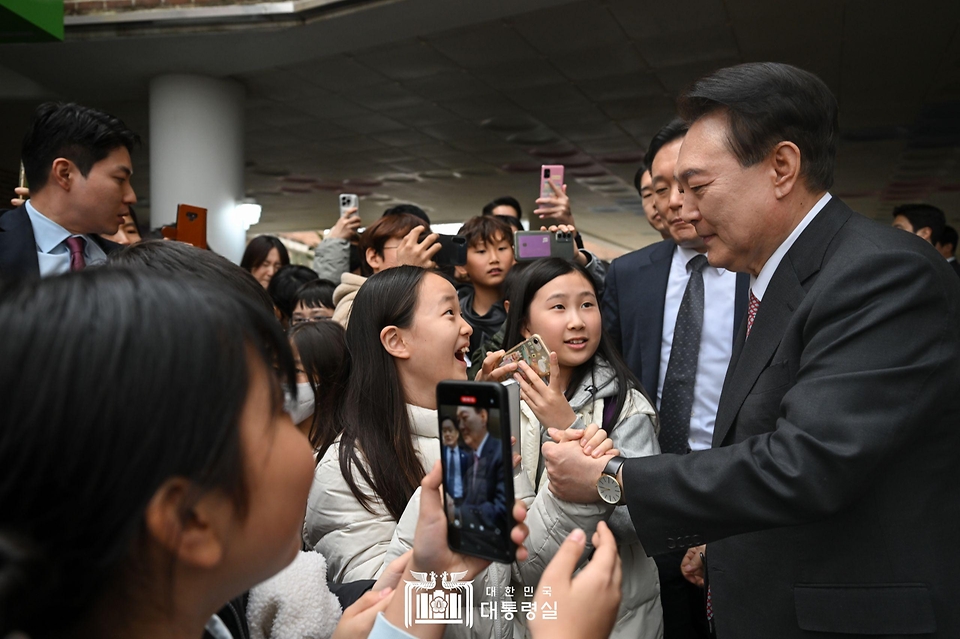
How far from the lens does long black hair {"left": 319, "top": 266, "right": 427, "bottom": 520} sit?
187 centimetres

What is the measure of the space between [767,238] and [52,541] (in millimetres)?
1529

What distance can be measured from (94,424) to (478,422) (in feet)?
1.98

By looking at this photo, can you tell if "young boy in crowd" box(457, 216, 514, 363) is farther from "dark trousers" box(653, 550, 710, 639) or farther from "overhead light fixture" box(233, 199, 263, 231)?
"overhead light fixture" box(233, 199, 263, 231)

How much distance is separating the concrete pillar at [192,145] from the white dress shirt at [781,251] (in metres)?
6.22

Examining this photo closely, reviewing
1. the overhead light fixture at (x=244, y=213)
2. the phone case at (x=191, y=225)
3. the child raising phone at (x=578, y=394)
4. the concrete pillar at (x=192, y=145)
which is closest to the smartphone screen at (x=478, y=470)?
the child raising phone at (x=578, y=394)

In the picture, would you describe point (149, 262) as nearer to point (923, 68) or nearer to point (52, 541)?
point (52, 541)

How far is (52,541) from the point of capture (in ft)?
2.34

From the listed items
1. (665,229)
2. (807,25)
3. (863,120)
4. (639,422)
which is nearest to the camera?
(639,422)

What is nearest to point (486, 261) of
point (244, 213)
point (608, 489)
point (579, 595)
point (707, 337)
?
point (707, 337)

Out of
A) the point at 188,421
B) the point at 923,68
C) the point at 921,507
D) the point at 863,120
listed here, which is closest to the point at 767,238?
the point at 921,507

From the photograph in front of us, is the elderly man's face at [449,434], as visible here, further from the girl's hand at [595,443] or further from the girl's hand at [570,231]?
the girl's hand at [570,231]

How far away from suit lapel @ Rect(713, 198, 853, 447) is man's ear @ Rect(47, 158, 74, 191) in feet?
7.95

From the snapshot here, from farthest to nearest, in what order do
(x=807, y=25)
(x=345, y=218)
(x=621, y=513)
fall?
(x=807, y=25) < (x=345, y=218) < (x=621, y=513)

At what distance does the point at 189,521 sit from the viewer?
796 millimetres
